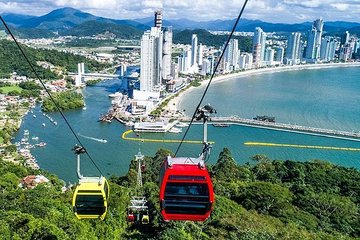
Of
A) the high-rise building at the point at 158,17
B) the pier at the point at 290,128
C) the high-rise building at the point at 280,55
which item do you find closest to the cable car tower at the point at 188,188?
the pier at the point at 290,128

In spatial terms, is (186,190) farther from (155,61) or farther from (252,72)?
(252,72)

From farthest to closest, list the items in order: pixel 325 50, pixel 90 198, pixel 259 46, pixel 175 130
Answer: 1. pixel 325 50
2. pixel 259 46
3. pixel 175 130
4. pixel 90 198

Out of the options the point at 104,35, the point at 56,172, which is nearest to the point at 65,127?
the point at 56,172

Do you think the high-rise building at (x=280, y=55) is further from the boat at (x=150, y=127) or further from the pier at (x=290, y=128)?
the boat at (x=150, y=127)

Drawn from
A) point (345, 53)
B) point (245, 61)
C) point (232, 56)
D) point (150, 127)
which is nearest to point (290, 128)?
point (150, 127)

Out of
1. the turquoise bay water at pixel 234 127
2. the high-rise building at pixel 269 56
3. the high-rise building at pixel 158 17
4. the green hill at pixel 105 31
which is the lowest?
the turquoise bay water at pixel 234 127

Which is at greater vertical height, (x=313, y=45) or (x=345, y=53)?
(x=313, y=45)
